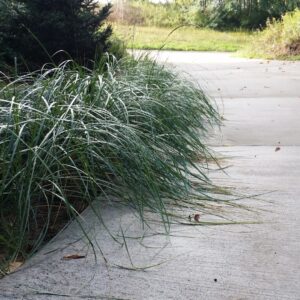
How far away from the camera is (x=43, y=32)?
823cm

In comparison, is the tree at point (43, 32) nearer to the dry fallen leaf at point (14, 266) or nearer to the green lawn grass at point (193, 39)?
the dry fallen leaf at point (14, 266)

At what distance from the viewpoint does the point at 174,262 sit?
284 centimetres

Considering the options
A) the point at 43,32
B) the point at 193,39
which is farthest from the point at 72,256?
the point at 193,39

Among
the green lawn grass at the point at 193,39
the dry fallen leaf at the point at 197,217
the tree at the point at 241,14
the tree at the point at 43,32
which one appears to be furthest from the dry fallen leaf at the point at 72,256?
the tree at the point at 241,14

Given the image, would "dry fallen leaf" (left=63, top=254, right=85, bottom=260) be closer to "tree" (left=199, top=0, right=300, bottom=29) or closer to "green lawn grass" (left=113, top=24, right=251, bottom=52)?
"green lawn grass" (left=113, top=24, right=251, bottom=52)

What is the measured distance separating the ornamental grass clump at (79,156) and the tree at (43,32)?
144 inches

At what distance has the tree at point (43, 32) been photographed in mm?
8039

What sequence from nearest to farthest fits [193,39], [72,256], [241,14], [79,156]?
1. [72,256]
2. [79,156]
3. [193,39]
4. [241,14]

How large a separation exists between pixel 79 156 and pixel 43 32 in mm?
5271

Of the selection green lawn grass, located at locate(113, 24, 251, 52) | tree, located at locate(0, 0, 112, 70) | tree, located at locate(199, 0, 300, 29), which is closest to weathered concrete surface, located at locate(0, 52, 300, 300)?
tree, located at locate(0, 0, 112, 70)

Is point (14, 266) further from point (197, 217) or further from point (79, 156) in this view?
point (197, 217)

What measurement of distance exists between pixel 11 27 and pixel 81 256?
6.01 metres

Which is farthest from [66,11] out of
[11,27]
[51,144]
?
[51,144]

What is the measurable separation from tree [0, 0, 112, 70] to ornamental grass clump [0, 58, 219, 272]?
367 centimetres
